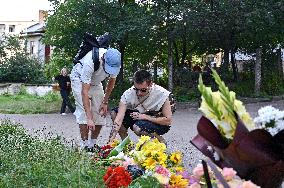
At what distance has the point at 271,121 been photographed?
74.0 inches

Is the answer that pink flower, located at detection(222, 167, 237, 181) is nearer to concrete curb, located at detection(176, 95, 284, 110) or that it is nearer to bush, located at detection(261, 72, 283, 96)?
concrete curb, located at detection(176, 95, 284, 110)

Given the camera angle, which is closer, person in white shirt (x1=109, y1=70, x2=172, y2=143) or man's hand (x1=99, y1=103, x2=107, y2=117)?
person in white shirt (x1=109, y1=70, x2=172, y2=143)

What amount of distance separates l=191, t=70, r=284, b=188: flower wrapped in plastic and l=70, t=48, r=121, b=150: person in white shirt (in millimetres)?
4718

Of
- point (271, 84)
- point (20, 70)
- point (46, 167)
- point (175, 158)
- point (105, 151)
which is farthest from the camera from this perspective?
point (20, 70)

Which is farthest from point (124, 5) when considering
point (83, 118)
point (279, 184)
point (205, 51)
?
point (279, 184)

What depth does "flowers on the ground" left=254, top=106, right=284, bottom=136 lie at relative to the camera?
186cm

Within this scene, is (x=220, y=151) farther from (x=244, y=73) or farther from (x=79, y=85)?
(x=244, y=73)

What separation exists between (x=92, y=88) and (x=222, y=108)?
5640 mm

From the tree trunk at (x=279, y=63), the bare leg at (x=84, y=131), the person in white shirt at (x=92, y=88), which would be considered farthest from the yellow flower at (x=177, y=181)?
the tree trunk at (x=279, y=63)

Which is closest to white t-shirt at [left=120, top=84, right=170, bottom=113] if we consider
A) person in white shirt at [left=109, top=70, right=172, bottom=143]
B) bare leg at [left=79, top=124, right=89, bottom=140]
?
person in white shirt at [left=109, top=70, right=172, bottom=143]

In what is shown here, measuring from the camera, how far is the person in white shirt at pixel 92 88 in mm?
6793

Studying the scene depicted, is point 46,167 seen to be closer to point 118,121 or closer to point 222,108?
point 118,121

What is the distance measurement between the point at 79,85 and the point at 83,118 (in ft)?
1.37

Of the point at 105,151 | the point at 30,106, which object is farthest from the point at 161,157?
the point at 30,106
